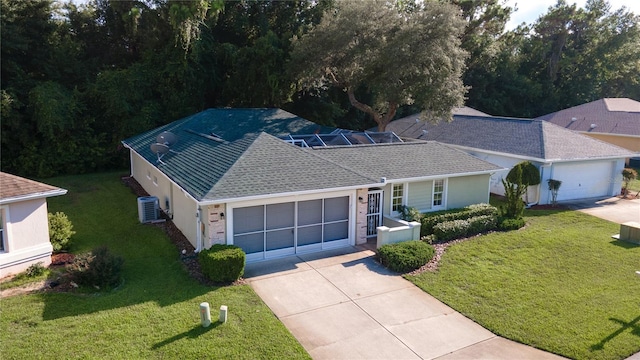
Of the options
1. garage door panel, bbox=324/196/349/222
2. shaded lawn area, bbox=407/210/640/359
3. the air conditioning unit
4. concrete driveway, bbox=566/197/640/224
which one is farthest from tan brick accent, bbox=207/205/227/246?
concrete driveway, bbox=566/197/640/224

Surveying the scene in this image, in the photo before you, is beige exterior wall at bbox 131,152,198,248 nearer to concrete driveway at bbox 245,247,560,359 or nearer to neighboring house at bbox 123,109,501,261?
neighboring house at bbox 123,109,501,261

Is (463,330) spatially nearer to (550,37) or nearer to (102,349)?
(102,349)

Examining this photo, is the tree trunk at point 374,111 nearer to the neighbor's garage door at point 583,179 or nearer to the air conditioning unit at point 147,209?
the neighbor's garage door at point 583,179

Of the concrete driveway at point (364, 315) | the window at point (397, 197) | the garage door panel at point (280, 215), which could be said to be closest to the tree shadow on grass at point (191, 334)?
the concrete driveway at point (364, 315)

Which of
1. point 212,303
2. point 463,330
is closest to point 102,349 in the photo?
point 212,303

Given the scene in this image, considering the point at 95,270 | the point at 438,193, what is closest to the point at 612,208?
the point at 438,193

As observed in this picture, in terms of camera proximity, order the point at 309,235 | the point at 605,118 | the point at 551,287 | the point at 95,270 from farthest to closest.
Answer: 1. the point at 605,118
2. the point at 309,235
3. the point at 551,287
4. the point at 95,270

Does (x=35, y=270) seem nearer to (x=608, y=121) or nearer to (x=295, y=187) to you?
(x=295, y=187)
